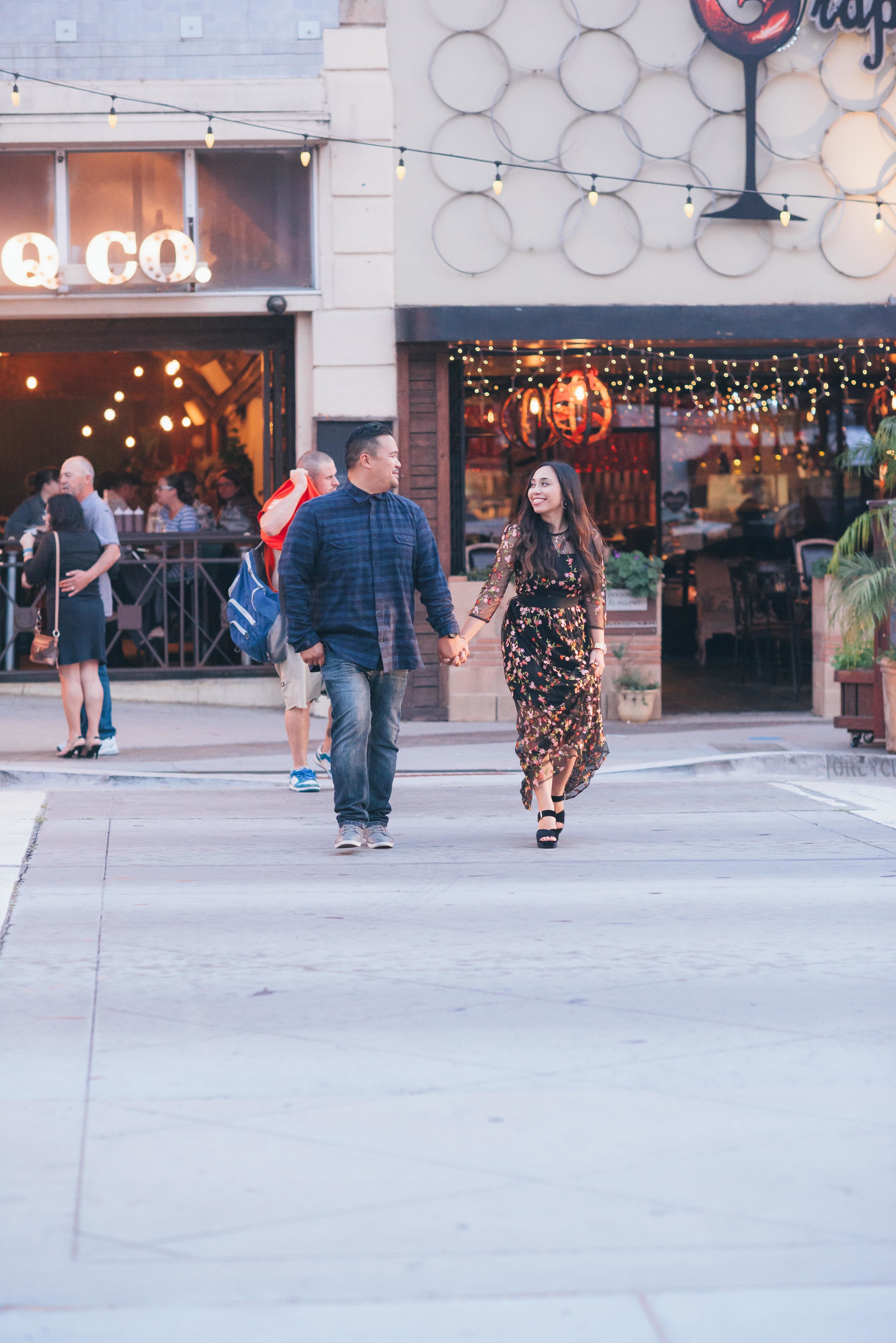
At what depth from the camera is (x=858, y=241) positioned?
46.0ft

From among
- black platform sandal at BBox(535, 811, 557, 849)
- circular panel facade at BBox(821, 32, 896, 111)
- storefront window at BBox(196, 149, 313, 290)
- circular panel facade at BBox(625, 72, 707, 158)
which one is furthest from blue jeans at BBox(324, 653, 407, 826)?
circular panel facade at BBox(821, 32, 896, 111)

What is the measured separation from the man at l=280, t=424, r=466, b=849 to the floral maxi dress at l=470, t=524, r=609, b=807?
1.22 feet

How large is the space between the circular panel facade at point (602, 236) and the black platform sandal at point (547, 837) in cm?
719

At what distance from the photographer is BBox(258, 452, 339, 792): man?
966 cm

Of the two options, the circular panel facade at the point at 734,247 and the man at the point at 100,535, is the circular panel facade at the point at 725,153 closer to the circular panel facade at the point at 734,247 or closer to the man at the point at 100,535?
the circular panel facade at the point at 734,247

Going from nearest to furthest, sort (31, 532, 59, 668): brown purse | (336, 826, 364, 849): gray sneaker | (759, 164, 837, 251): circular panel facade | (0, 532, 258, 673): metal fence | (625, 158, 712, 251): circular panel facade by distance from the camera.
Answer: (336, 826, 364, 849): gray sneaker < (31, 532, 59, 668): brown purse < (625, 158, 712, 251): circular panel facade < (759, 164, 837, 251): circular panel facade < (0, 532, 258, 673): metal fence

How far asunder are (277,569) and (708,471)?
10.0m

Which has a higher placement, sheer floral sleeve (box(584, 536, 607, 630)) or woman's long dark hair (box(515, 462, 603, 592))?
woman's long dark hair (box(515, 462, 603, 592))

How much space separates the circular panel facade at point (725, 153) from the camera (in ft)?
45.5

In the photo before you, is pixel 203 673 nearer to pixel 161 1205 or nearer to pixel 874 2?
pixel 874 2

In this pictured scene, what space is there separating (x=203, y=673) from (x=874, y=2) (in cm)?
818

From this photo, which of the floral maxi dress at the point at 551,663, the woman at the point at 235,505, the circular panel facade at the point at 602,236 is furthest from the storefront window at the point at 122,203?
the floral maxi dress at the point at 551,663

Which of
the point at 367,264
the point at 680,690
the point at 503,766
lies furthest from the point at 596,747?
the point at 680,690

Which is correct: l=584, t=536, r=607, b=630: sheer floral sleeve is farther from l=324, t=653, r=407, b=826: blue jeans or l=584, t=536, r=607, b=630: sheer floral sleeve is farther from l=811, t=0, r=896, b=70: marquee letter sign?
l=811, t=0, r=896, b=70: marquee letter sign
